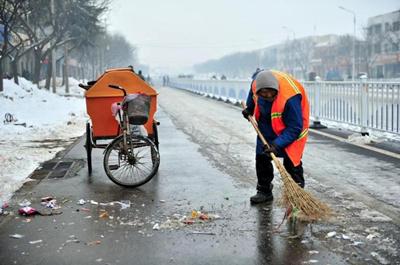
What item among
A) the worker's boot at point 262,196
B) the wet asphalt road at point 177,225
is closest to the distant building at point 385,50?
the wet asphalt road at point 177,225

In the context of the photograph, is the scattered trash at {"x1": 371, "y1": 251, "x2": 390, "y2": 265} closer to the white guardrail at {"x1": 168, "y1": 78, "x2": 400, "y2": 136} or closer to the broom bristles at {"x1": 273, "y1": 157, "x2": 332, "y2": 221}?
the broom bristles at {"x1": 273, "y1": 157, "x2": 332, "y2": 221}

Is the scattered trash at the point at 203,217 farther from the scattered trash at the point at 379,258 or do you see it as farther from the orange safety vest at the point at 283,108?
the scattered trash at the point at 379,258

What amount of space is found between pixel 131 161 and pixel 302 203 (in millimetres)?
2689

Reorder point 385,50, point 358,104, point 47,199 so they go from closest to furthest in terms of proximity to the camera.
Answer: point 47,199 → point 358,104 → point 385,50

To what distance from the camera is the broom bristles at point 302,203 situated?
16.9 ft

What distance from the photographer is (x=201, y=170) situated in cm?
819

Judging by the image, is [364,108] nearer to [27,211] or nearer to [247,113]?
[247,113]

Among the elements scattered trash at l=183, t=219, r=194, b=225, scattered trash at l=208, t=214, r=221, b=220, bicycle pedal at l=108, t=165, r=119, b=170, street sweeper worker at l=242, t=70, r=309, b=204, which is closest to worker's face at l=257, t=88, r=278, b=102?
street sweeper worker at l=242, t=70, r=309, b=204

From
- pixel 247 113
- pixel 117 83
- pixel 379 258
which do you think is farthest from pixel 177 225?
pixel 117 83

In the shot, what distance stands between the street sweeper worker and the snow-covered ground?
10.5 ft

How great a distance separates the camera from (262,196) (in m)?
6.03

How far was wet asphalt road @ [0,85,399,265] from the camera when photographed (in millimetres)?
4324

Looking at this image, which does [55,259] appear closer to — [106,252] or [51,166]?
[106,252]

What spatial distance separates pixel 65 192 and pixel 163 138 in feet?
19.3
